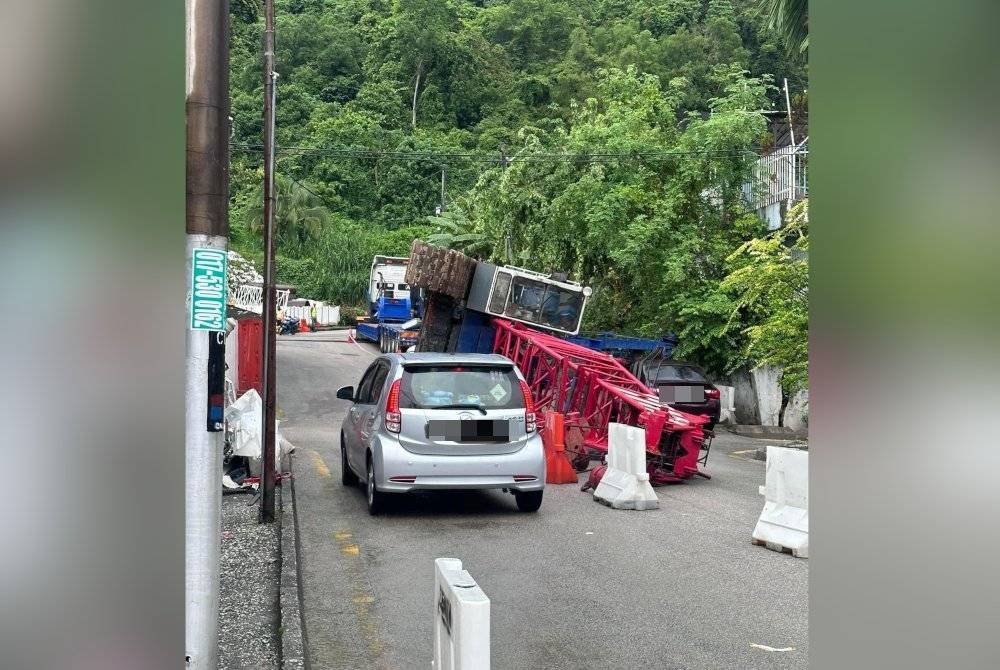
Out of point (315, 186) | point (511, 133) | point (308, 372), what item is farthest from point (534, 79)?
point (308, 372)

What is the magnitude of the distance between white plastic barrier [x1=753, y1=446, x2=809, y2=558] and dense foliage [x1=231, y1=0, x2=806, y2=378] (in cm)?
1115

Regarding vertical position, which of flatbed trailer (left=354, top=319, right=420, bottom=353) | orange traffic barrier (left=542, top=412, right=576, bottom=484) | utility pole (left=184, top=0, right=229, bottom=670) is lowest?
flatbed trailer (left=354, top=319, right=420, bottom=353)

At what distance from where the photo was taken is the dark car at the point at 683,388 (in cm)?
2205

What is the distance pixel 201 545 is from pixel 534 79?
65148 mm

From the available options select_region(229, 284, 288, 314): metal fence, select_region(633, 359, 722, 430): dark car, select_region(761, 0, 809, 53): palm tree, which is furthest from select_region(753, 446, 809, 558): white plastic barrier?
select_region(229, 284, 288, 314): metal fence

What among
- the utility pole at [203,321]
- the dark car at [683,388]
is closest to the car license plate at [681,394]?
the dark car at [683,388]

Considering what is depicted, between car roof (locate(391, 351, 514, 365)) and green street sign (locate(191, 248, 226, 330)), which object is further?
car roof (locate(391, 351, 514, 365))

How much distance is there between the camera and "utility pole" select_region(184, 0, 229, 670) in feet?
16.8

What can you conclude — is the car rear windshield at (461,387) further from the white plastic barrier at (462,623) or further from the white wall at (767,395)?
the white wall at (767,395)

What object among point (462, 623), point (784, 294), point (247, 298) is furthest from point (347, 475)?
point (247, 298)

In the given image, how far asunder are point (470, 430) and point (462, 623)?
6.60 meters

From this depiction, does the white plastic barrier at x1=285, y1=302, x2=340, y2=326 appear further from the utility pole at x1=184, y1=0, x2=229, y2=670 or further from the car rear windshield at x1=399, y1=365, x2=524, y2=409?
the utility pole at x1=184, y1=0, x2=229, y2=670
